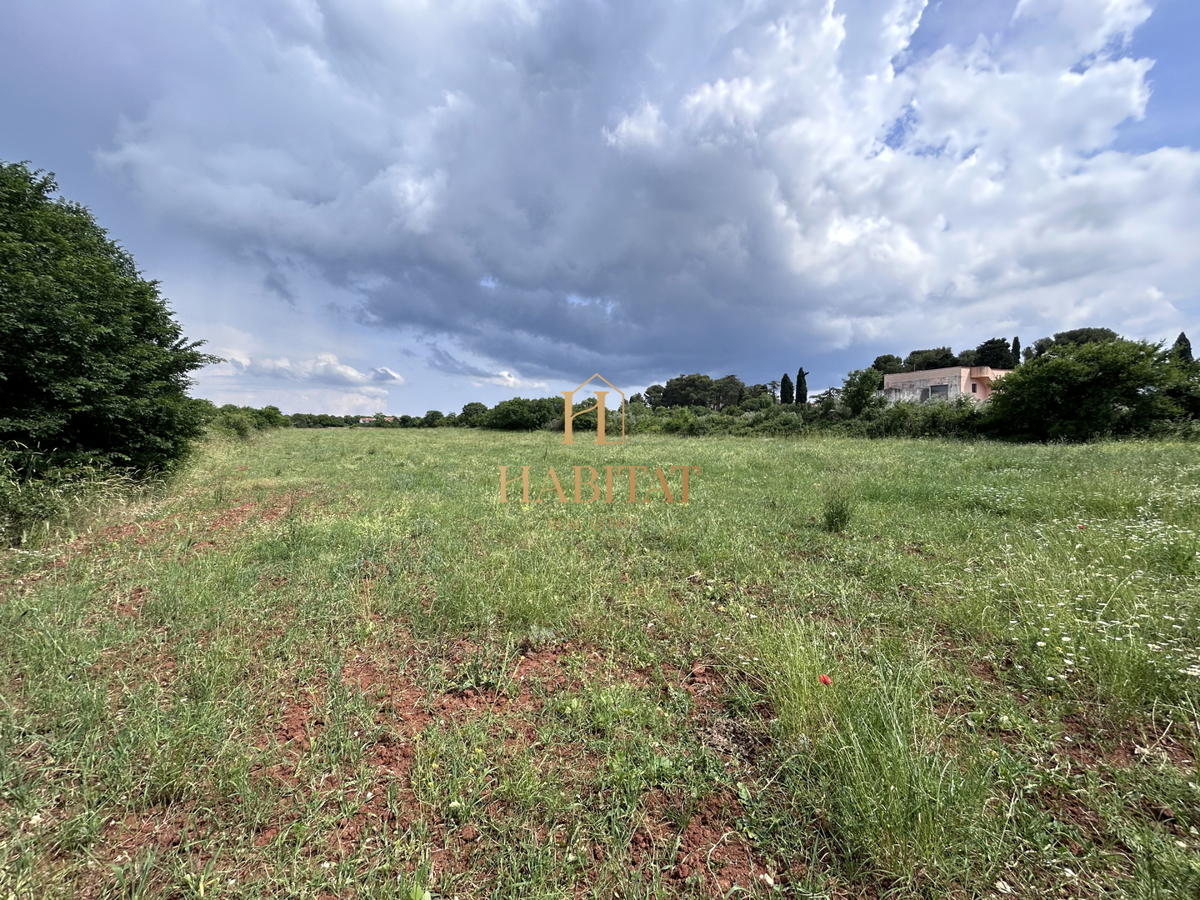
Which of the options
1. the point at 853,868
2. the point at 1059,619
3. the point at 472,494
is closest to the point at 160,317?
the point at 472,494

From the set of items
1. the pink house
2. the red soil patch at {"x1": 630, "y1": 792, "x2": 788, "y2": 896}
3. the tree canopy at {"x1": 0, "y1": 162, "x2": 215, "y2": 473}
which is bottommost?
the red soil patch at {"x1": 630, "y1": 792, "x2": 788, "y2": 896}

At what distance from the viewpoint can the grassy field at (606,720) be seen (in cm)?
148

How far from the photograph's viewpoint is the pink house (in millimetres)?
30391

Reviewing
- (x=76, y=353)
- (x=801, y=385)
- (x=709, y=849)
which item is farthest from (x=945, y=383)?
(x=76, y=353)

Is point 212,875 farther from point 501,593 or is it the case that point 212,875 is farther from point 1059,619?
point 1059,619

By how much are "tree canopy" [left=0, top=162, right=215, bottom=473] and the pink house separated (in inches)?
1438

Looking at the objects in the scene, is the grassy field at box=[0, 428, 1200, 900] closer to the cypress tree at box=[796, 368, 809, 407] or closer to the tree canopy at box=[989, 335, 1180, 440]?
the tree canopy at box=[989, 335, 1180, 440]

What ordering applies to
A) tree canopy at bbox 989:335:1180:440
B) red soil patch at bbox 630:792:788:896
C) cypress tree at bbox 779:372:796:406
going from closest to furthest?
red soil patch at bbox 630:792:788:896 < tree canopy at bbox 989:335:1180:440 < cypress tree at bbox 779:372:796:406

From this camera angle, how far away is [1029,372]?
16031 millimetres

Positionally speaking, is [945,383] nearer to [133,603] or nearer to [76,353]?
[133,603]

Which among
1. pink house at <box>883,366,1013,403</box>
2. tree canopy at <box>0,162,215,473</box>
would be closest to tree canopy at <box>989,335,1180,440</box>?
pink house at <box>883,366,1013,403</box>

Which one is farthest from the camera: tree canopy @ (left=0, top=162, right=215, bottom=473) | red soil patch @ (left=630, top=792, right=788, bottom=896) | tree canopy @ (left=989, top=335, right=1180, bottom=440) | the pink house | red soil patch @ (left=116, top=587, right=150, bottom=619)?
the pink house

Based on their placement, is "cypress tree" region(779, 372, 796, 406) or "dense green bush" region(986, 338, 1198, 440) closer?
"dense green bush" region(986, 338, 1198, 440)

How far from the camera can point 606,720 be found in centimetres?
214
